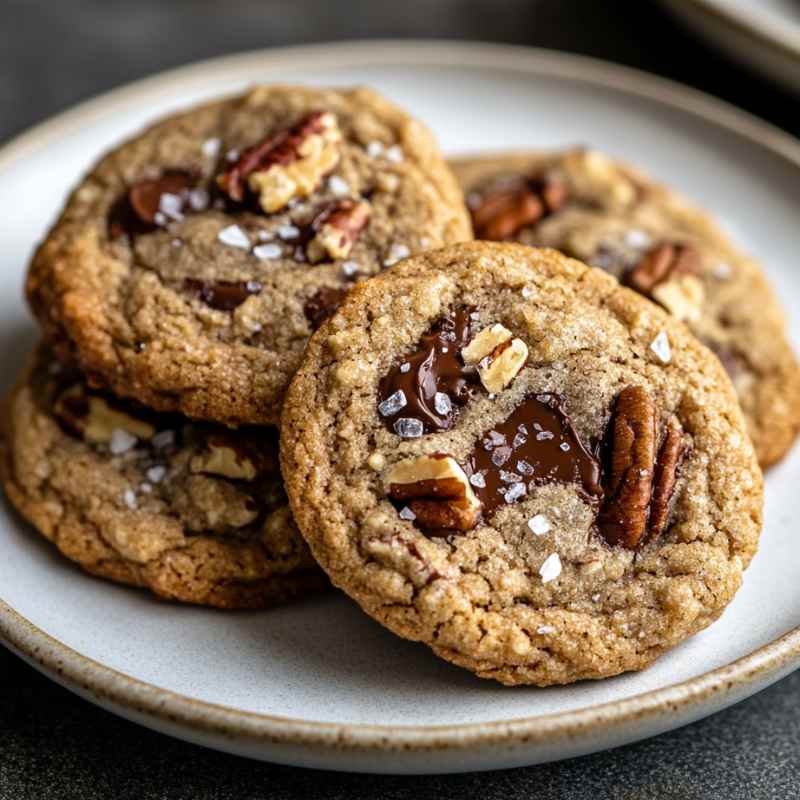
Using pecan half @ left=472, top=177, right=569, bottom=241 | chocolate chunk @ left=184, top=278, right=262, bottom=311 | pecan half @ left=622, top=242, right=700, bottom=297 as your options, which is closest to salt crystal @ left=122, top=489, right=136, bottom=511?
chocolate chunk @ left=184, top=278, right=262, bottom=311

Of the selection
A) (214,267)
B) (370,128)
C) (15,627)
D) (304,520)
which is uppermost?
(370,128)

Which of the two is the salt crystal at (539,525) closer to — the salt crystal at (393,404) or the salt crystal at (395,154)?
the salt crystal at (393,404)

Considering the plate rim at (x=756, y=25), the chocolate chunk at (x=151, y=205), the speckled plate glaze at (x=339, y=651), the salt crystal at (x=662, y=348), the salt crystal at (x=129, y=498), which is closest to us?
the speckled plate glaze at (x=339, y=651)

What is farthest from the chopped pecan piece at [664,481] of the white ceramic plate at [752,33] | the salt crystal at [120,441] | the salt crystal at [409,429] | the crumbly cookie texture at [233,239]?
the white ceramic plate at [752,33]

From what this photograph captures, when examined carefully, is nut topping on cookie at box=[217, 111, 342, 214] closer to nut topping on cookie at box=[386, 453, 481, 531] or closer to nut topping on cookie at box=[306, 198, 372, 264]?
nut topping on cookie at box=[306, 198, 372, 264]

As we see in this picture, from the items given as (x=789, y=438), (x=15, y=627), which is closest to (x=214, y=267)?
(x=15, y=627)

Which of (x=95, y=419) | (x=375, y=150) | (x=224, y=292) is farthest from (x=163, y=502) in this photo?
(x=375, y=150)

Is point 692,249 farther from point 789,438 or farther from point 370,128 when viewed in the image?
point 370,128
